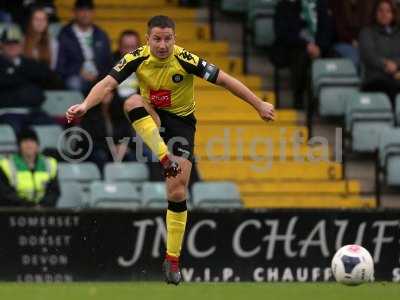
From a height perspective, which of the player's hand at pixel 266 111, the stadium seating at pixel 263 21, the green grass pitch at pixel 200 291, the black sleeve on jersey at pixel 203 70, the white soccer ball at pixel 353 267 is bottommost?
the green grass pitch at pixel 200 291

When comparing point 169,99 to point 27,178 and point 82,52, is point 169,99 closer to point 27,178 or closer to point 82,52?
point 27,178

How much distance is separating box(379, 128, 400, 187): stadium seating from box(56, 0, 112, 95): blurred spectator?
3.02 meters

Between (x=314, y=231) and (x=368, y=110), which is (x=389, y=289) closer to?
(x=314, y=231)

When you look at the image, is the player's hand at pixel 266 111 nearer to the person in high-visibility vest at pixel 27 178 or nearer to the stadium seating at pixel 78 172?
the person in high-visibility vest at pixel 27 178

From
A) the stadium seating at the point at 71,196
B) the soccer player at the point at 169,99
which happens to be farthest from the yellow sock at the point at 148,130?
the stadium seating at the point at 71,196

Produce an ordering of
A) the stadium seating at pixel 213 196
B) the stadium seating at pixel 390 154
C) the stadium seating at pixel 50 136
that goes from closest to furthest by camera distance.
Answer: the stadium seating at pixel 213 196 → the stadium seating at pixel 50 136 → the stadium seating at pixel 390 154

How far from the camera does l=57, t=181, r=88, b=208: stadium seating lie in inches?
656

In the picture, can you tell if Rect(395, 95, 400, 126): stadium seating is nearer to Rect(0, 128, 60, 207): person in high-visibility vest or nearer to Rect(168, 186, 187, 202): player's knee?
Rect(0, 128, 60, 207): person in high-visibility vest

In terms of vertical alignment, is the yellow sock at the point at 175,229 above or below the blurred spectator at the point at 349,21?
below

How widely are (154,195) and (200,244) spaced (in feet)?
3.27

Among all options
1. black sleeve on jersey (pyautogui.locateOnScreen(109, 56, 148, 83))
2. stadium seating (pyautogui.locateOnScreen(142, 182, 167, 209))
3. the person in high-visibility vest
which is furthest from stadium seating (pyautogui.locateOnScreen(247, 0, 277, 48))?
black sleeve on jersey (pyautogui.locateOnScreen(109, 56, 148, 83))

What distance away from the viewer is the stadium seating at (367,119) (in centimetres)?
1831

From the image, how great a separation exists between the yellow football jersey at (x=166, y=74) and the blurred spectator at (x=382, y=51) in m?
5.53

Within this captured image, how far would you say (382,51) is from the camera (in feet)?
61.5
